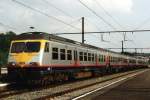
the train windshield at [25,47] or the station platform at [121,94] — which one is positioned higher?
the train windshield at [25,47]

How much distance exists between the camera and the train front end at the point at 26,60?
69.4 feet

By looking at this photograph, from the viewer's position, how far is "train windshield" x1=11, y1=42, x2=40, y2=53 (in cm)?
2194

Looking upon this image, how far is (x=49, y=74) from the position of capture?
2222 cm

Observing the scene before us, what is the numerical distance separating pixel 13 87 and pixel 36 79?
2047 millimetres

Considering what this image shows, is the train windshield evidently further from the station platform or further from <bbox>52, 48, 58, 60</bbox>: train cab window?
the station platform

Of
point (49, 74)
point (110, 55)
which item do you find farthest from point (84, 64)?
point (110, 55)

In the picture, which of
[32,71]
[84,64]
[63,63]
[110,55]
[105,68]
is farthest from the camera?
[110,55]

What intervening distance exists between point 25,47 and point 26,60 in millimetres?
1124

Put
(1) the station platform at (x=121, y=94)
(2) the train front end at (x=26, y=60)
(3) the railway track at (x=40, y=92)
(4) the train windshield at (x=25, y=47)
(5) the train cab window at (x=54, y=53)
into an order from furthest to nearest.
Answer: (5) the train cab window at (x=54, y=53)
(4) the train windshield at (x=25, y=47)
(2) the train front end at (x=26, y=60)
(3) the railway track at (x=40, y=92)
(1) the station platform at (x=121, y=94)

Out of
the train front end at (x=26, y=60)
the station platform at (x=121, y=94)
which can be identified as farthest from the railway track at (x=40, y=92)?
the station platform at (x=121, y=94)

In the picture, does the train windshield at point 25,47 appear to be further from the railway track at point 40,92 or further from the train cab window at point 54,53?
the railway track at point 40,92

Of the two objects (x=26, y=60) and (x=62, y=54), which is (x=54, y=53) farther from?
(x=26, y=60)

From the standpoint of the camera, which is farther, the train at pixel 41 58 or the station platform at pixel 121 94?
the train at pixel 41 58

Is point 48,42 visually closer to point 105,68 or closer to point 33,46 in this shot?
point 33,46
